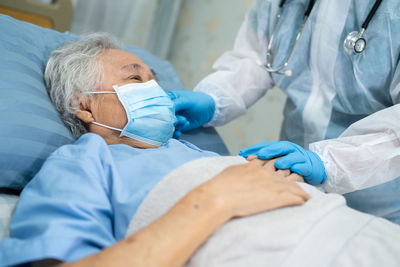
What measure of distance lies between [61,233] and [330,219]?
619mm

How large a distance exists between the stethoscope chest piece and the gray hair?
897 mm

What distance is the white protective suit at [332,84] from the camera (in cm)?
115

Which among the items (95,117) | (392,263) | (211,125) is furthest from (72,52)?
(392,263)

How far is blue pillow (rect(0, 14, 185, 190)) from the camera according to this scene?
105 centimetres

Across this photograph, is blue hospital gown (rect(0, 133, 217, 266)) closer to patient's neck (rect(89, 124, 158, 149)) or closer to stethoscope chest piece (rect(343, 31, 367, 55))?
patient's neck (rect(89, 124, 158, 149))

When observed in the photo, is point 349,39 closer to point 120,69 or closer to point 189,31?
point 120,69

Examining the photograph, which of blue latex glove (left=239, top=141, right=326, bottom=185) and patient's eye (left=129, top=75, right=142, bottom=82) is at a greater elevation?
patient's eye (left=129, top=75, right=142, bottom=82)

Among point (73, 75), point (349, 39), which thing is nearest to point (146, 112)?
point (73, 75)

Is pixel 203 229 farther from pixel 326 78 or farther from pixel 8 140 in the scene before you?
pixel 326 78

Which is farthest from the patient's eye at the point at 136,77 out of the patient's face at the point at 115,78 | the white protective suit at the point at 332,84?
the white protective suit at the point at 332,84

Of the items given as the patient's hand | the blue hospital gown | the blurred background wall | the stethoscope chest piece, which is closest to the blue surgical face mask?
the blue hospital gown

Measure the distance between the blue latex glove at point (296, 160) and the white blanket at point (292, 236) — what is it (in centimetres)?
24

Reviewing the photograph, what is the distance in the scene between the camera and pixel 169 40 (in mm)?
2828

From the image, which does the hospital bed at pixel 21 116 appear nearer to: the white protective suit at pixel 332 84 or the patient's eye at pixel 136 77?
the patient's eye at pixel 136 77
